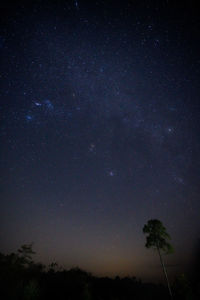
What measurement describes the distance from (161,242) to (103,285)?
3548 centimetres

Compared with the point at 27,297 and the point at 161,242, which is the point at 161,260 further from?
the point at 27,297

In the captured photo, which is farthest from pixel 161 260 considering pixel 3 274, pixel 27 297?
pixel 3 274

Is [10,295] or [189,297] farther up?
[10,295]

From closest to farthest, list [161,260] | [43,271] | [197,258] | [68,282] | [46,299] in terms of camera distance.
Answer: [161,260] → [46,299] → [68,282] → [43,271] → [197,258]

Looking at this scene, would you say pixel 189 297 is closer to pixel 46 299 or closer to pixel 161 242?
pixel 161 242

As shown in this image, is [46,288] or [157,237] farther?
[46,288]

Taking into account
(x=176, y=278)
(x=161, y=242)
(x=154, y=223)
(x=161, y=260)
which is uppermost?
(x=154, y=223)

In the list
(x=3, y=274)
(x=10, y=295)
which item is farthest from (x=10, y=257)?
(x=10, y=295)

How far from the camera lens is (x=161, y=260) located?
25.5m

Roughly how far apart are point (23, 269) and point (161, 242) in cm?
4332

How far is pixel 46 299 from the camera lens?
3334 cm

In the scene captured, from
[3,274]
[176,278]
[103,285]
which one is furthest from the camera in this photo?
[103,285]

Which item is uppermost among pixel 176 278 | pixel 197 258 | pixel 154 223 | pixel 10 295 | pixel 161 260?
pixel 154 223

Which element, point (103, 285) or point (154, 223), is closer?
point (154, 223)
